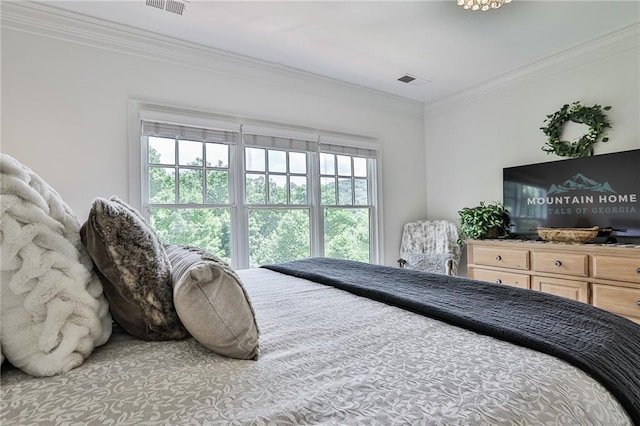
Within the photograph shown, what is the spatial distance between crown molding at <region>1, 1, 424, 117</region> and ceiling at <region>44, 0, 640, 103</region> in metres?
0.07

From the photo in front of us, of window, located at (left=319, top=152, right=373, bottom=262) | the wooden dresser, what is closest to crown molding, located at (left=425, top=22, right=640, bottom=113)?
window, located at (left=319, top=152, right=373, bottom=262)

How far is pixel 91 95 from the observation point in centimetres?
262

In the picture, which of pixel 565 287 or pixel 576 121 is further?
pixel 576 121

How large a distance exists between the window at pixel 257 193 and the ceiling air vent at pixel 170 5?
899 millimetres

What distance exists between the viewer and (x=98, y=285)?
92cm

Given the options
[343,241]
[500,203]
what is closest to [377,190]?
[343,241]

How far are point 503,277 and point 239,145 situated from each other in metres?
2.93

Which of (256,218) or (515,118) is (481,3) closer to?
(515,118)

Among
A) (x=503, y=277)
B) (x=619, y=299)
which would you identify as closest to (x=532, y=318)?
(x=619, y=299)

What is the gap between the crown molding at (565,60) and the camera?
2852mm

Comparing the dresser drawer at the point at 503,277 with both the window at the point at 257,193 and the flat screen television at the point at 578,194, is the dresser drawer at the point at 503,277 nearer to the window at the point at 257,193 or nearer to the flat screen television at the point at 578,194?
the flat screen television at the point at 578,194

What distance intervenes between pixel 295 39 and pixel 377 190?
81.0 inches

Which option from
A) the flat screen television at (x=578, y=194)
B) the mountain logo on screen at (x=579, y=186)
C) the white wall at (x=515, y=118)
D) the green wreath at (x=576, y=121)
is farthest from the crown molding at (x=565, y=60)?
the mountain logo on screen at (x=579, y=186)

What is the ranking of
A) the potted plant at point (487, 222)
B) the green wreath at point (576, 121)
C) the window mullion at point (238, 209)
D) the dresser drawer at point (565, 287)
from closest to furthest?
1. the dresser drawer at point (565, 287)
2. the green wreath at point (576, 121)
3. the window mullion at point (238, 209)
4. the potted plant at point (487, 222)
